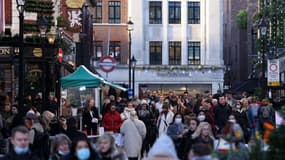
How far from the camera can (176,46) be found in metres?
65.1

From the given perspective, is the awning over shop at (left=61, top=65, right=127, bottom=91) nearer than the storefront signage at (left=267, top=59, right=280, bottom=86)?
Yes

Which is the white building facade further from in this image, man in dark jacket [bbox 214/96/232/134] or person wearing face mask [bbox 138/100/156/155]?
man in dark jacket [bbox 214/96/232/134]

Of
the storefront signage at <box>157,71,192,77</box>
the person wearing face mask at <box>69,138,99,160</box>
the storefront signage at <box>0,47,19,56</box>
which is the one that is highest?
the storefront signage at <box>0,47,19,56</box>

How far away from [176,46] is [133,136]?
158 ft

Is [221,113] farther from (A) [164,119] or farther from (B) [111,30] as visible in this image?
(B) [111,30]

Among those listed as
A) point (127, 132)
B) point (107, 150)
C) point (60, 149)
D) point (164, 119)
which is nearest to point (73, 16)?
point (164, 119)

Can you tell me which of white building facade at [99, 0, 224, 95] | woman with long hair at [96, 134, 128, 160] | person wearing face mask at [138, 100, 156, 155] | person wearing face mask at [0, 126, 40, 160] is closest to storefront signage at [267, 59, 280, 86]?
person wearing face mask at [138, 100, 156, 155]

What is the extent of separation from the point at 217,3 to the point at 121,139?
49.4 meters

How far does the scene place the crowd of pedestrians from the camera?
911cm

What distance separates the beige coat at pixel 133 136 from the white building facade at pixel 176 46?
4552 centimetres

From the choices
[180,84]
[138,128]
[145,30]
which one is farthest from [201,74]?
[138,128]

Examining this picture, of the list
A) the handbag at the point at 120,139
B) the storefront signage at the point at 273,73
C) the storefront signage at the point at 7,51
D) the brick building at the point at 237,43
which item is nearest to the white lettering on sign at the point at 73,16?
the storefront signage at the point at 7,51

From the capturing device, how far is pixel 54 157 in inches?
406

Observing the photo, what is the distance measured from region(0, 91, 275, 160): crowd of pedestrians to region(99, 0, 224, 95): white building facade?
1375 inches
